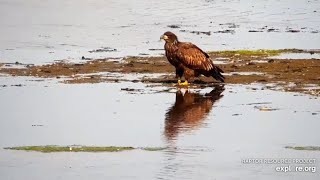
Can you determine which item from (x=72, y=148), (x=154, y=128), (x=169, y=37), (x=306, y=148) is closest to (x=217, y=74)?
(x=169, y=37)

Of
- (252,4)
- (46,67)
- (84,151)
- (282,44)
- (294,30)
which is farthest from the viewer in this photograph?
(252,4)

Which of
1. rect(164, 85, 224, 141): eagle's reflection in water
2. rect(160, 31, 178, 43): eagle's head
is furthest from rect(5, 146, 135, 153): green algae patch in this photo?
rect(160, 31, 178, 43): eagle's head

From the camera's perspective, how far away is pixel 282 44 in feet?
106

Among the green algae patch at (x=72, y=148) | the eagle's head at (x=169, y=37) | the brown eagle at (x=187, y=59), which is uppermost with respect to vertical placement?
the eagle's head at (x=169, y=37)

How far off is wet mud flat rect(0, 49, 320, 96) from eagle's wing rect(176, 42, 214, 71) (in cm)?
51

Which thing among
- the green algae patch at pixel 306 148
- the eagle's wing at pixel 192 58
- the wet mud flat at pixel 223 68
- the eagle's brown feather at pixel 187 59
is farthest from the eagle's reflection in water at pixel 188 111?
the green algae patch at pixel 306 148

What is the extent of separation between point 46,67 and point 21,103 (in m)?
5.42

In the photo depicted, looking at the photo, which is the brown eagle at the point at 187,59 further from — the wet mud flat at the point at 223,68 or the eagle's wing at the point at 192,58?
the wet mud flat at the point at 223,68

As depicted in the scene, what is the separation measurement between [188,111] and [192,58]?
3439 millimetres

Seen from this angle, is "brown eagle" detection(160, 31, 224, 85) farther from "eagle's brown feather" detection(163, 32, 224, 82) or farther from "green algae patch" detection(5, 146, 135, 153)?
"green algae patch" detection(5, 146, 135, 153)

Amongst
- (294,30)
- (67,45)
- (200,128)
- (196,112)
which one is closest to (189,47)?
(196,112)

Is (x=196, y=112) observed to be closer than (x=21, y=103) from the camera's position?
Yes

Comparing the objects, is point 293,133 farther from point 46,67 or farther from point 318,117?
point 46,67

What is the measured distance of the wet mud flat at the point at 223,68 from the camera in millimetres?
24016
